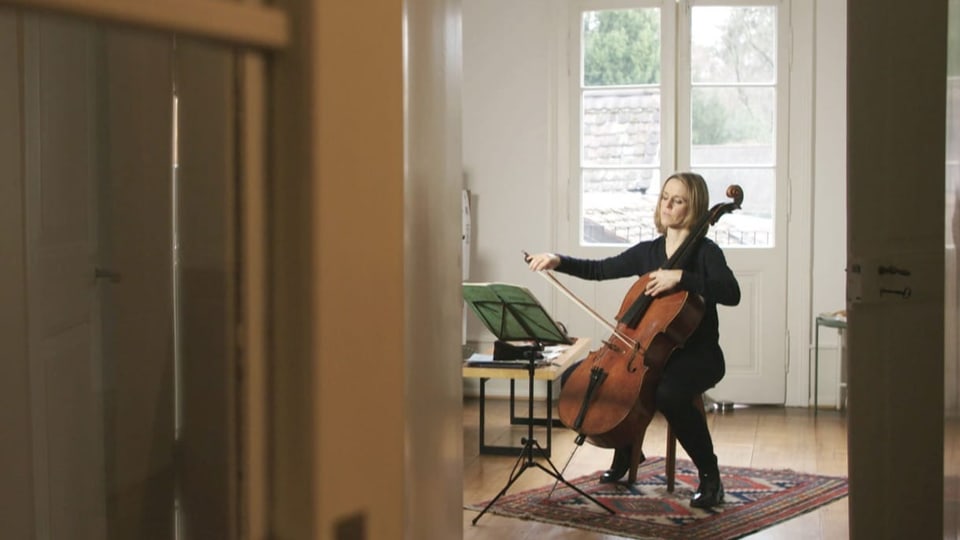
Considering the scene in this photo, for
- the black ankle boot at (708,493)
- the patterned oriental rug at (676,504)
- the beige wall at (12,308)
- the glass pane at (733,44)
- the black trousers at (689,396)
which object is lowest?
the patterned oriental rug at (676,504)

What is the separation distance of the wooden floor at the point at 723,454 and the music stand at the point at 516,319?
22 cm

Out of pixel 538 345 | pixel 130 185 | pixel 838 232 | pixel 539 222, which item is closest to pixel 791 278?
pixel 838 232

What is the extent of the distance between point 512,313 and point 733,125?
2.76 meters

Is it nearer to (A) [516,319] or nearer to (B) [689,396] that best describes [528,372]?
(A) [516,319]

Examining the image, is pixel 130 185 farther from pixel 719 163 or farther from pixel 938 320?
pixel 719 163

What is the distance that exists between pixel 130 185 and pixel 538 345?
405 centimetres

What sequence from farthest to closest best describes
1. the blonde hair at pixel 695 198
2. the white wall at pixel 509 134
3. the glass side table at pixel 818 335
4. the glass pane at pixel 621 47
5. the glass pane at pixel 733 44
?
the white wall at pixel 509 134, the glass pane at pixel 621 47, the glass pane at pixel 733 44, the glass side table at pixel 818 335, the blonde hair at pixel 695 198

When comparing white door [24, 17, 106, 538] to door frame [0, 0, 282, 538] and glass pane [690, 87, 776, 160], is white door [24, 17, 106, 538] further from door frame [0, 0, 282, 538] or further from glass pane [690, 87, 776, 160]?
glass pane [690, 87, 776, 160]

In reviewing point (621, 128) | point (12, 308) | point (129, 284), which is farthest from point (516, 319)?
point (12, 308)

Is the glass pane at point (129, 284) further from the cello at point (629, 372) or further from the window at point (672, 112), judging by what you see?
the window at point (672, 112)

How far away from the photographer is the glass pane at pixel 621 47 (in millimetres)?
6754

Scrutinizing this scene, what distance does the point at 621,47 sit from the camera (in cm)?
680

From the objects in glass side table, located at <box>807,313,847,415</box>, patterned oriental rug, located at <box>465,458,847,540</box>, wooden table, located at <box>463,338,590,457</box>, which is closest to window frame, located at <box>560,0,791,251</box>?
glass side table, located at <box>807,313,847,415</box>

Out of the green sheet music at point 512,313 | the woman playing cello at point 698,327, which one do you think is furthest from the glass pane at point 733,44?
the green sheet music at point 512,313
